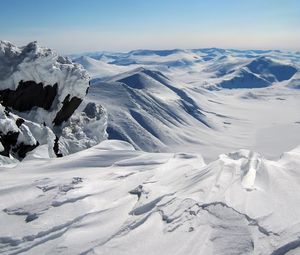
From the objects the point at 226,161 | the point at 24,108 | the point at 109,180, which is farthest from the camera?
the point at 24,108

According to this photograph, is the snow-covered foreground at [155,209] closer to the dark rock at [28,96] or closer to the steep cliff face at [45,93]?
the steep cliff face at [45,93]

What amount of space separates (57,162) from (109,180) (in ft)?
22.1

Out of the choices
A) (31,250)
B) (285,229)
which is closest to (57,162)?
(31,250)

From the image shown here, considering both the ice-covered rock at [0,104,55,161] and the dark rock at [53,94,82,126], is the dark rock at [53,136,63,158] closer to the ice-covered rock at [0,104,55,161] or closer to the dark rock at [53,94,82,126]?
the ice-covered rock at [0,104,55,161]

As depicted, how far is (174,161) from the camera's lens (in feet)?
84.9

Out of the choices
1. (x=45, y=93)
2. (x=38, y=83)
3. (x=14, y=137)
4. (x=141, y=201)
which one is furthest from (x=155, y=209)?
(x=45, y=93)

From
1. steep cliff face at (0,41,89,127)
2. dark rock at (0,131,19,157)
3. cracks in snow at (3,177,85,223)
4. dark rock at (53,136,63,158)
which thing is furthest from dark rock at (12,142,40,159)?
cracks in snow at (3,177,85,223)

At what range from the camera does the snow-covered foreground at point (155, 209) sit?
13883 mm

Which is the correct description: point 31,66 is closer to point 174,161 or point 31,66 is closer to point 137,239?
point 174,161

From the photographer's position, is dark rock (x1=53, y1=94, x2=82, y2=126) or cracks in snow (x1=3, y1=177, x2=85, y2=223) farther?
dark rock (x1=53, y1=94, x2=82, y2=126)

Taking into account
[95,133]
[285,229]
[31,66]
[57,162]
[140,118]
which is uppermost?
[31,66]

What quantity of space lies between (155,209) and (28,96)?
31439mm

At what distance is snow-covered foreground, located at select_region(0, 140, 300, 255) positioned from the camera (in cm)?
1388

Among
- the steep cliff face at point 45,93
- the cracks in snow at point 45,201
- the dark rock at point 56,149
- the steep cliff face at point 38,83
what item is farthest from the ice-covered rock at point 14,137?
the cracks in snow at point 45,201
